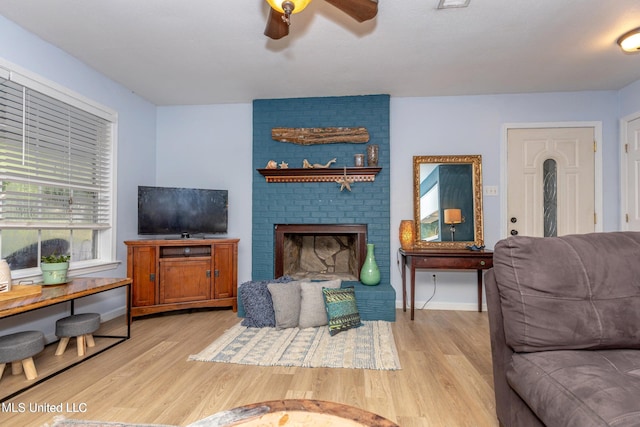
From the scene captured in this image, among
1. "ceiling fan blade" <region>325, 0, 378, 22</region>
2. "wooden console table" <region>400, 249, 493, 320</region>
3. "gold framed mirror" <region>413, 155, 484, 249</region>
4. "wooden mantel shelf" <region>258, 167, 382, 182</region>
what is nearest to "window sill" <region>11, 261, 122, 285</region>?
"wooden mantel shelf" <region>258, 167, 382, 182</region>

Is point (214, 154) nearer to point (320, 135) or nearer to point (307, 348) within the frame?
point (320, 135)

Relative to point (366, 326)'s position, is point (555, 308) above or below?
above

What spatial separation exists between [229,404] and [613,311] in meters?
1.85

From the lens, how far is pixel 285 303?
2.99 m

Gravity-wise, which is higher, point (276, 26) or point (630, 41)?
point (630, 41)

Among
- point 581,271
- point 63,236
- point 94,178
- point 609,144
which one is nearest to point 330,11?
point 581,271

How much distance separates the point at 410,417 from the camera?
165cm

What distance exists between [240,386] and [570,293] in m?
1.79

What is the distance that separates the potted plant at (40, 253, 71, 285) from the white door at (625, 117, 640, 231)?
524 centimetres

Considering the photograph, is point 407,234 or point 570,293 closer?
point 570,293

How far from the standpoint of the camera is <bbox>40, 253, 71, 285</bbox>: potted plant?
2402 mm

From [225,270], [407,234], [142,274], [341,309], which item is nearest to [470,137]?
[407,234]

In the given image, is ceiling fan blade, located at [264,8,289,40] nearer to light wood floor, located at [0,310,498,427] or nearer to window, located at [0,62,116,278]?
window, located at [0,62,116,278]

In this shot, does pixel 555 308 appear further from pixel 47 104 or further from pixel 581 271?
pixel 47 104
